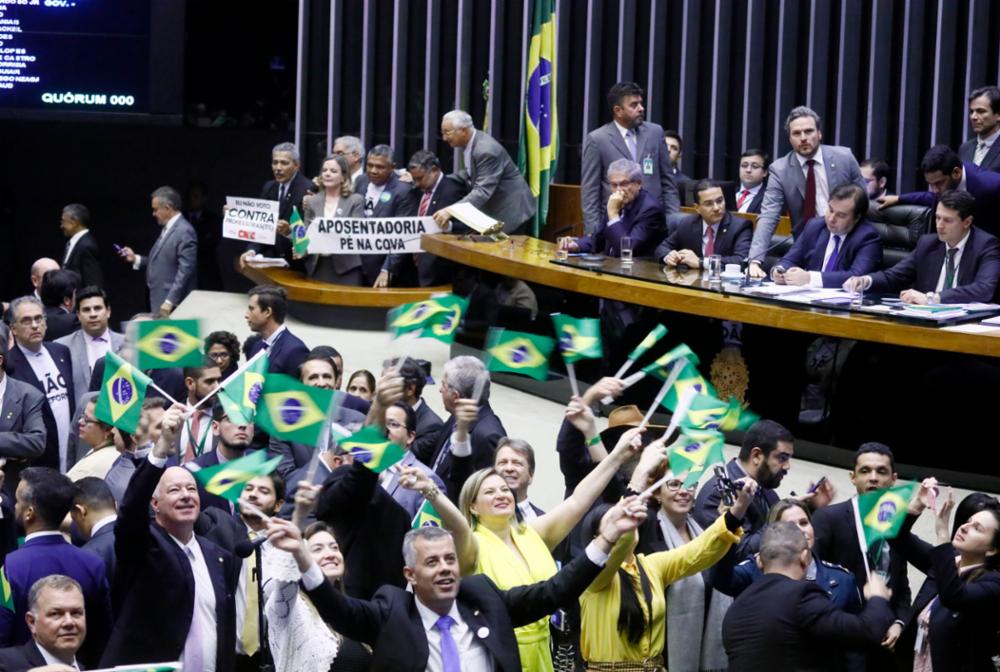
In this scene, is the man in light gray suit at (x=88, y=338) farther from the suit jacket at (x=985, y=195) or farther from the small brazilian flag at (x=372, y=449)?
the suit jacket at (x=985, y=195)

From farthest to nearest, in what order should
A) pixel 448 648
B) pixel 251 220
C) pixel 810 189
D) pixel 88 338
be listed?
pixel 251 220 → pixel 810 189 → pixel 88 338 → pixel 448 648

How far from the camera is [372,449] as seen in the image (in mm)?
5055

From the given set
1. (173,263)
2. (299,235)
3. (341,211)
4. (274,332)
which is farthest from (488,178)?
(274,332)

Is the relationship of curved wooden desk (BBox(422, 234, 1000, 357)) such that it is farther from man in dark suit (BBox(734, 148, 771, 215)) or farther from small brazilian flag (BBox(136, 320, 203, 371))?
small brazilian flag (BBox(136, 320, 203, 371))

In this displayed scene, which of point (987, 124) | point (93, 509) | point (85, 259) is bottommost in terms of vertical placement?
point (93, 509)

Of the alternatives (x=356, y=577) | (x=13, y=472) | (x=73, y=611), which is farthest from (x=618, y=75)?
(x=73, y=611)

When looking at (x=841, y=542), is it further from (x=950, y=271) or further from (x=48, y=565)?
(x=48, y=565)

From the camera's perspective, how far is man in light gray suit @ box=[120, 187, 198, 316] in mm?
10773

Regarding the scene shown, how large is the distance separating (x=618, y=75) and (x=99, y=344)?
604 cm

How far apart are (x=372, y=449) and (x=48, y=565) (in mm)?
981

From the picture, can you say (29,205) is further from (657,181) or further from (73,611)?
(73,611)

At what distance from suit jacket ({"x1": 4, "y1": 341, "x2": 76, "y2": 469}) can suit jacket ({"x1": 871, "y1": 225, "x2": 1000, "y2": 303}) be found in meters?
3.68

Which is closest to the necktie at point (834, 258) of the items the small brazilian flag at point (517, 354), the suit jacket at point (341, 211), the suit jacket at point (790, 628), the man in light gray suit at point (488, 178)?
the small brazilian flag at point (517, 354)

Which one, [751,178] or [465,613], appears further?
[751,178]
